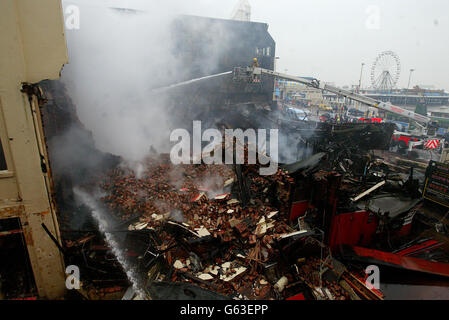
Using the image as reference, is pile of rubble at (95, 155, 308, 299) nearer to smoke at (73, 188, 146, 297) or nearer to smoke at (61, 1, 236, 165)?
smoke at (73, 188, 146, 297)

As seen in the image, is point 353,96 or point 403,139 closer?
point 353,96

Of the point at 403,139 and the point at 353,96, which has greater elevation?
the point at 353,96

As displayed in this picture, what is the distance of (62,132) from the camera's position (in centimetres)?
661

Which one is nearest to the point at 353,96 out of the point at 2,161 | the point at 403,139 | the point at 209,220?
the point at 403,139

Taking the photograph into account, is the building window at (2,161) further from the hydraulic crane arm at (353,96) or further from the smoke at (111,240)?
the hydraulic crane arm at (353,96)

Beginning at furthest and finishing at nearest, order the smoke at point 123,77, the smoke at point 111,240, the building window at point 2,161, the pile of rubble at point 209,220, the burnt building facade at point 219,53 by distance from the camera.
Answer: the burnt building facade at point 219,53 < the smoke at point 123,77 < the pile of rubble at point 209,220 < the smoke at point 111,240 < the building window at point 2,161

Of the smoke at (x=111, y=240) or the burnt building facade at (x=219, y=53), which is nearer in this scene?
Answer: the smoke at (x=111, y=240)

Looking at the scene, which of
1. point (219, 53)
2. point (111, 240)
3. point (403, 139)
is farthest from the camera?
point (219, 53)

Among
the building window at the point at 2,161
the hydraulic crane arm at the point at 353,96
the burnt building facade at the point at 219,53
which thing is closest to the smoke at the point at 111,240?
the building window at the point at 2,161

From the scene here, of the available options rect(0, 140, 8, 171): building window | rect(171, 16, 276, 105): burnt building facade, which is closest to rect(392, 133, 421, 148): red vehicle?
rect(171, 16, 276, 105): burnt building facade

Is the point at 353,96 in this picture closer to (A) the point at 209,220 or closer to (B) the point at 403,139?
(B) the point at 403,139

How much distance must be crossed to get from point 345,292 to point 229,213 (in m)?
2.73

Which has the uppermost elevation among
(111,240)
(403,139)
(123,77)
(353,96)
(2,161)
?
(123,77)
